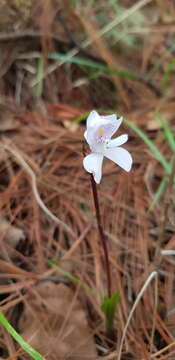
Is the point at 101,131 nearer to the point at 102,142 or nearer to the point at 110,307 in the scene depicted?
the point at 102,142

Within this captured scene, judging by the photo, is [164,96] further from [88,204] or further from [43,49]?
[88,204]

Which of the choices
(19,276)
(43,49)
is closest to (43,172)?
(19,276)

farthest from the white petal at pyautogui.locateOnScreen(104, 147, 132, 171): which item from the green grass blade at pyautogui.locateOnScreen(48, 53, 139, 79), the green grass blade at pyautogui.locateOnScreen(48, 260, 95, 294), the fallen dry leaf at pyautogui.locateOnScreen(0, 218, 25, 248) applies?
the green grass blade at pyautogui.locateOnScreen(48, 53, 139, 79)

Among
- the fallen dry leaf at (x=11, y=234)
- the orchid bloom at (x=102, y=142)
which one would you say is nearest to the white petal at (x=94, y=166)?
the orchid bloom at (x=102, y=142)

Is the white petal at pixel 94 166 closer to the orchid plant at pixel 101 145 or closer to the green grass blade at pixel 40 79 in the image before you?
the orchid plant at pixel 101 145

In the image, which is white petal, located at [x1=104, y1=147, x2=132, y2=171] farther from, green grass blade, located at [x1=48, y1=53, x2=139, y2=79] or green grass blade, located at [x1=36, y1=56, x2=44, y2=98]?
Answer: green grass blade, located at [x1=36, y1=56, x2=44, y2=98]

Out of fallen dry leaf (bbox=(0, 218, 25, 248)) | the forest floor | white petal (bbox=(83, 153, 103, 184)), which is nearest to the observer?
white petal (bbox=(83, 153, 103, 184))
